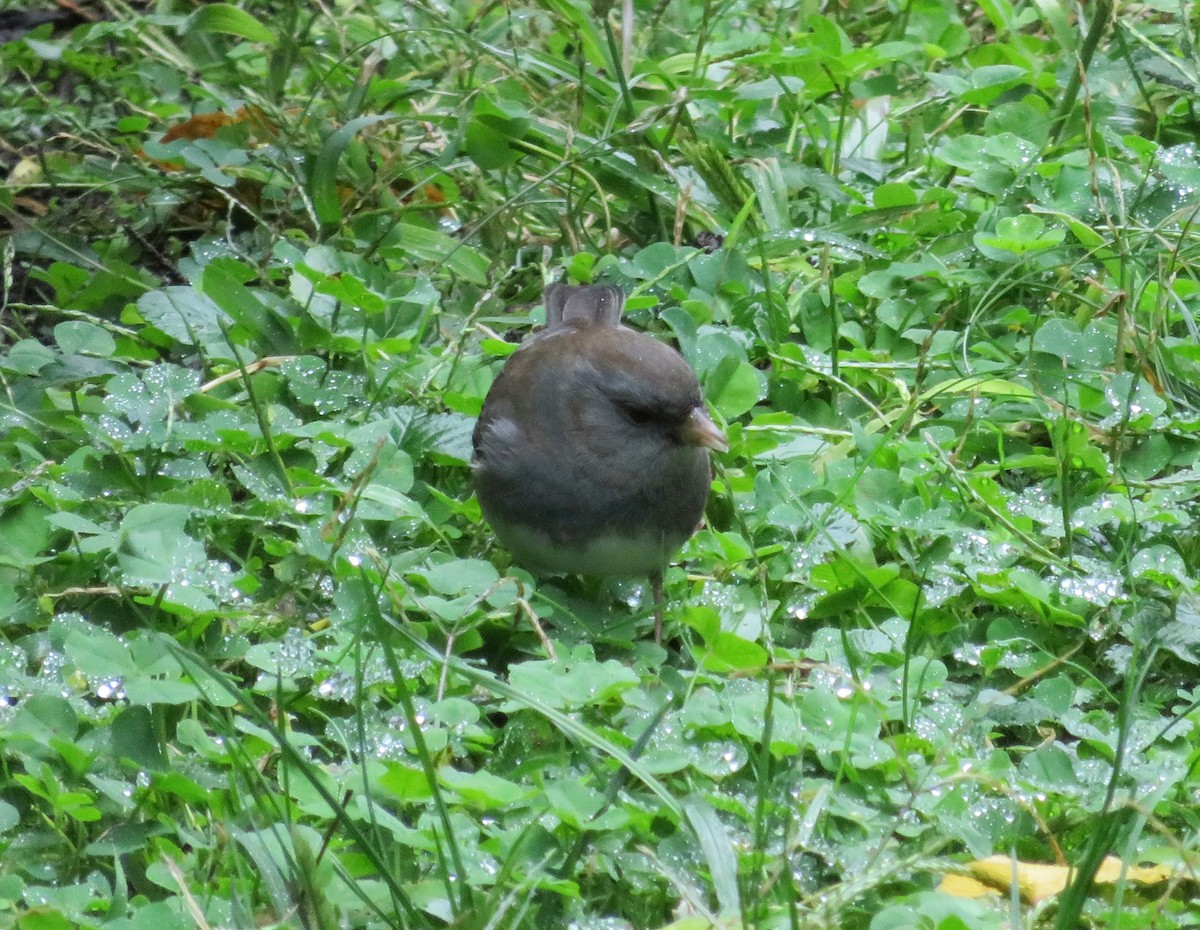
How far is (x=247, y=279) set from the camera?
3.49 m

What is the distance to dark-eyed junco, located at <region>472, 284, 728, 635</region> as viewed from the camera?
257 centimetres

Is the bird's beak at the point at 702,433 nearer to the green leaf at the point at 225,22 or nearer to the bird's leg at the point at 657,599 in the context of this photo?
the bird's leg at the point at 657,599

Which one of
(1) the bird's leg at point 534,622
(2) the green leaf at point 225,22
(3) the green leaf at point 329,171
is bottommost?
(1) the bird's leg at point 534,622

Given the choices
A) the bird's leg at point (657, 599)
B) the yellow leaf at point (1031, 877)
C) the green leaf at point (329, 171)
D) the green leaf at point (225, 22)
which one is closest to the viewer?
the yellow leaf at point (1031, 877)

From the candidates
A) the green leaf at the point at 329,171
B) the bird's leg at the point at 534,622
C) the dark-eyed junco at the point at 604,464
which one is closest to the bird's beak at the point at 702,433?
the dark-eyed junco at the point at 604,464

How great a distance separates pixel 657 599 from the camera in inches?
103

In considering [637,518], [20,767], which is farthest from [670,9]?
[20,767]

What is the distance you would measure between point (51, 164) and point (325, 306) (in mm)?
1279

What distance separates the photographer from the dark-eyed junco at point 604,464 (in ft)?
8.45

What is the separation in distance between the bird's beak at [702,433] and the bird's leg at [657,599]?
257 millimetres

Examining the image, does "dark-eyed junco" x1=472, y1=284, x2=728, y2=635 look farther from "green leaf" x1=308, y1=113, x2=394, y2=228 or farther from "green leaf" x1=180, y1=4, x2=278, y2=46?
"green leaf" x1=180, y1=4, x2=278, y2=46

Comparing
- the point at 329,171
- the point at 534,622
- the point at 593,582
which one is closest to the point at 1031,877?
the point at 534,622

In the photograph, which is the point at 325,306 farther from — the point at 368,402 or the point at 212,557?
the point at 212,557

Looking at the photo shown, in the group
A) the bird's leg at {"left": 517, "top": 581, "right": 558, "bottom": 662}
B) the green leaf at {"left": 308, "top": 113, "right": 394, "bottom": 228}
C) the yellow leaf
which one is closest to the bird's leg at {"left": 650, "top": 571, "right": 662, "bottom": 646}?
the bird's leg at {"left": 517, "top": 581, "right": 558, "bottom": 662}
